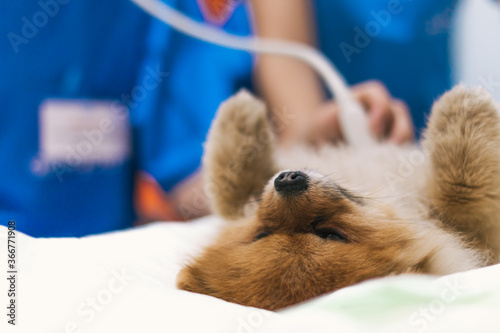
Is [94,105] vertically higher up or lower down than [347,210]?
higher up

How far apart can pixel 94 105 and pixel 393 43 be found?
141cm

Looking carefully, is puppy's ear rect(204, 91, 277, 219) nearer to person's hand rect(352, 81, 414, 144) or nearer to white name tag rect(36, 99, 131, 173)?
person's hand rect(352, 81, 414, 144)

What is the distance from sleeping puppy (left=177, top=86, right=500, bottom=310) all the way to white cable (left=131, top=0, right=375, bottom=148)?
A: 0.26 metres

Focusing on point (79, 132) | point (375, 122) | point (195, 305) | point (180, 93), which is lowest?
point (195, 305)

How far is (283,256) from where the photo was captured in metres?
0.71

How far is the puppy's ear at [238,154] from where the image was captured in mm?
1146

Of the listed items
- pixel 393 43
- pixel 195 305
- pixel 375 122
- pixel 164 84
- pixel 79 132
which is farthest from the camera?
pixel 393 43

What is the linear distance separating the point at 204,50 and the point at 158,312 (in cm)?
165

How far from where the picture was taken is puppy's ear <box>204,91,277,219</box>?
3.76 ft

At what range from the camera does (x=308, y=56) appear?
5.47 ft

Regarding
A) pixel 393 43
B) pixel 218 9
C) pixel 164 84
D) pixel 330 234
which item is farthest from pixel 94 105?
pixel 393 43

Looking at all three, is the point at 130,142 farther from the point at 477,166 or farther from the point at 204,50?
the point at 477,166

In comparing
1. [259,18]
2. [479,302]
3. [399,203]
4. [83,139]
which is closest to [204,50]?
[259,18]

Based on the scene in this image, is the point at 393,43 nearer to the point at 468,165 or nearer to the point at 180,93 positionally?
the point at 180,93
